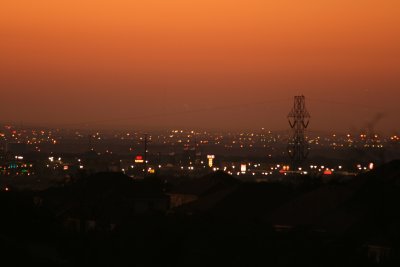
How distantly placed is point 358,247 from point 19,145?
154 metres

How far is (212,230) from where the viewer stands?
26234 mm

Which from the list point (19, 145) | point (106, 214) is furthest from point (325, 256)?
point (19, 145)

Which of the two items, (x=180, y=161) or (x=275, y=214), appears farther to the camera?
(x=180, y=161)

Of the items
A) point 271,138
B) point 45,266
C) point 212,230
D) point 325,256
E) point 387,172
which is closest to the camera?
point 45,266

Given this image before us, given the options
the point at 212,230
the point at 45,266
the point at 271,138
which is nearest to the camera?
the point at 45,266

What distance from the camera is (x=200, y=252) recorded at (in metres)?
24.1

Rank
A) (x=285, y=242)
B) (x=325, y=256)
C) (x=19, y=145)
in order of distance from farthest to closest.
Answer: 1. (x=19, y=145)
2. (x=285, y=242)
3. (x=325, y=256)

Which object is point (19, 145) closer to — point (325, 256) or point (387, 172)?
point (387, 172)

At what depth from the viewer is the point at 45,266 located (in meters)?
15.0

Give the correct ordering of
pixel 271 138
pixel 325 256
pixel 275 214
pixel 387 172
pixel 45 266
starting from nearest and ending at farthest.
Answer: pixel 45 266 → pixel 325 256 → pixel 275 214 → pixel 387 172 → pixel 271 138

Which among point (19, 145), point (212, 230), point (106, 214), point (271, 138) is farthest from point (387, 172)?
point (19, 145)

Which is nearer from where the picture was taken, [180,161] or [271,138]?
[180,161]

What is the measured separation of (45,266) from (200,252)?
937 cm

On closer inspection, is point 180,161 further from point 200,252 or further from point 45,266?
point 45,266
